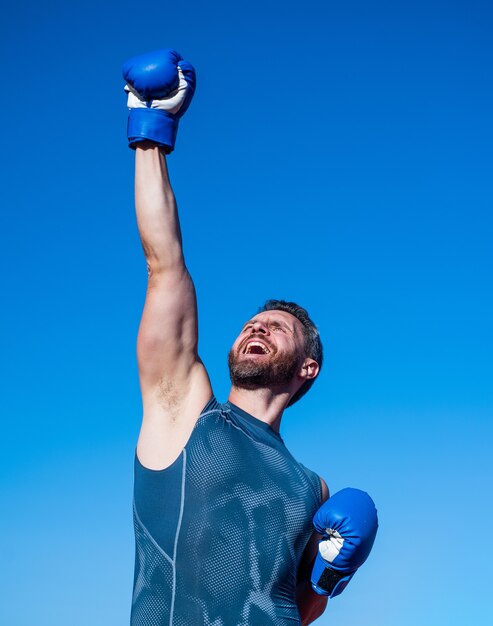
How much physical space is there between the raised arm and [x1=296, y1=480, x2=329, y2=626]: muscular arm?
1079 millimetres

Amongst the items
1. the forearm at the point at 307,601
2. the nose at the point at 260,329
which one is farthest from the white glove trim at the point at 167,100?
the forearm at the point at 307,601

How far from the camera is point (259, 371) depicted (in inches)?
A: 184

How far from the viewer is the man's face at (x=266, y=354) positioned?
184 inches

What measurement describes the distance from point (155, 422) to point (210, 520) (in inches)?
23.8

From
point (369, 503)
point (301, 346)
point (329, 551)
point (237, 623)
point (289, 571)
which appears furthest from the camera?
point (301, 346)

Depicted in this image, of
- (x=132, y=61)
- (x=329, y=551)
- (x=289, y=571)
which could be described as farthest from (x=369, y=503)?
(x=132, y=61)

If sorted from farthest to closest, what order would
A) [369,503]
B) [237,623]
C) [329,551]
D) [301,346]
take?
[301,346] < [369,503] < [329,551] < [237,623]

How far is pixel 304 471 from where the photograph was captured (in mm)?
4496

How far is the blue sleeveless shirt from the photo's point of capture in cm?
375

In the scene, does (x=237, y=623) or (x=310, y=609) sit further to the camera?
(x=310, y=609)

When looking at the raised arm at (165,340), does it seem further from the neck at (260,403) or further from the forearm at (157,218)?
the neck at (260,403)

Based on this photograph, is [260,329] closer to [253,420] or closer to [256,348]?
[256,348]

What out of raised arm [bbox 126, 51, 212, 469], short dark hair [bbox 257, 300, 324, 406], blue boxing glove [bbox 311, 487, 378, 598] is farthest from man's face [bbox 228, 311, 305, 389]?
blue boxing glove [bbox 311, 487, 378, 598]

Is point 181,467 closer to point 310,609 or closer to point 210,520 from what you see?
point 210,520
